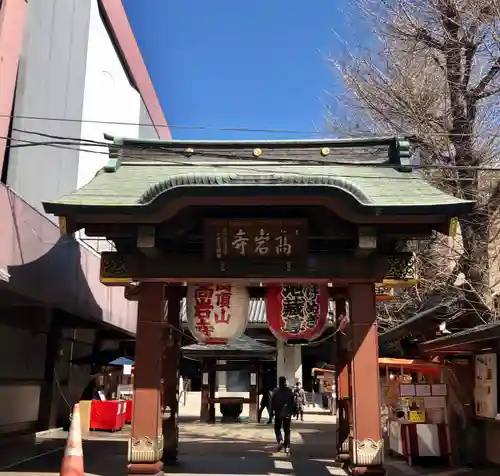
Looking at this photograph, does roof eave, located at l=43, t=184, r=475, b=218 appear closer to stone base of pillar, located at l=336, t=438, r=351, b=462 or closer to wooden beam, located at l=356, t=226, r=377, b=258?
wooden beam, located at l=356, t=226, r=377, b=258

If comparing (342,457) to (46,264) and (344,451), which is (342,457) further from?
(46,264)

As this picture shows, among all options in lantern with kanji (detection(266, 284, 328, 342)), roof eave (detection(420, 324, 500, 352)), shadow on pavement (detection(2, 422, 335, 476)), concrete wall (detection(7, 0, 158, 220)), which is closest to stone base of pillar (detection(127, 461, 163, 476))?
shadow on pavement (detection(2, 422, 335, 476))

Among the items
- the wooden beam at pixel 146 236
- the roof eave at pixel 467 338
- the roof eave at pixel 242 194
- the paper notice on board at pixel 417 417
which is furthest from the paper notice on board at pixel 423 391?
the wooden beam at pixel 146 236

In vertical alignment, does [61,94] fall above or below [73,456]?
above

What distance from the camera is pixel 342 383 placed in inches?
510

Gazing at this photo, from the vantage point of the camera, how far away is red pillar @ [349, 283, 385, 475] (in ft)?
31.7

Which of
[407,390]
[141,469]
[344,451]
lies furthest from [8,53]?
[407,390]

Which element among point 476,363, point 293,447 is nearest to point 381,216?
point 476,363

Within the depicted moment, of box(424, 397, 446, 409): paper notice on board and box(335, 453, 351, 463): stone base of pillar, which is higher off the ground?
box(424, 397, 446, 409): paper notice on board

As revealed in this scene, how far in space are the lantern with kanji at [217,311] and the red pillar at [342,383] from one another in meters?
2.32

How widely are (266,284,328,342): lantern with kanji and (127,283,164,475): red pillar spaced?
85.7 inches

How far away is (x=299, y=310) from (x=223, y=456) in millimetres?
4943

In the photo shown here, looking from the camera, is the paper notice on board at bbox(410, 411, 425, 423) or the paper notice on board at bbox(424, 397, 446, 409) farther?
the paper notice on board at bbox(424, 397, 446, 409)

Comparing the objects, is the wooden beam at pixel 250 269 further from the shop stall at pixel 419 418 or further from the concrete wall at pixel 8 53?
the shop stall at pixel 419 418
